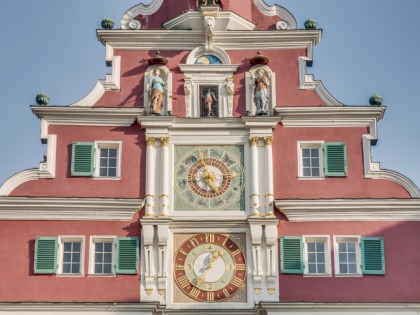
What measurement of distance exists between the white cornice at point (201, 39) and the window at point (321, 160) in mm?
2356

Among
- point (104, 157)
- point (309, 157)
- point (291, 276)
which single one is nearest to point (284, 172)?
point (309, 157)

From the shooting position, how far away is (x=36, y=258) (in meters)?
24.5

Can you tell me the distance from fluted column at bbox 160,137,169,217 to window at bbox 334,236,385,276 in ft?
12.8

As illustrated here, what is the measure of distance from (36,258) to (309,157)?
262 inches

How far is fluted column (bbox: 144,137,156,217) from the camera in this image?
24906mm

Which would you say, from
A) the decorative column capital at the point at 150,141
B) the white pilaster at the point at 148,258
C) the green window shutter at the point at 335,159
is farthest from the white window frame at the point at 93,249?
the green window shutter at the point at 335,159

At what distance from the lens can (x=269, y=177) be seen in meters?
25.2

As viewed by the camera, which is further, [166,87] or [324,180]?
[166,87]

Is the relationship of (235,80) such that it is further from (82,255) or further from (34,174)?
(82,255)

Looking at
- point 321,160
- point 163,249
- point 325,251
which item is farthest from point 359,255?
point 163,249

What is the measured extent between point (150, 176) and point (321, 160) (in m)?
3.97

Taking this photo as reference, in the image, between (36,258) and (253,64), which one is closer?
(36,258)

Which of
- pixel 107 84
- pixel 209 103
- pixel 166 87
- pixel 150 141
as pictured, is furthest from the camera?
pixel 107 84

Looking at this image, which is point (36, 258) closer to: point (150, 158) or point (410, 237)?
point (150, 158)
